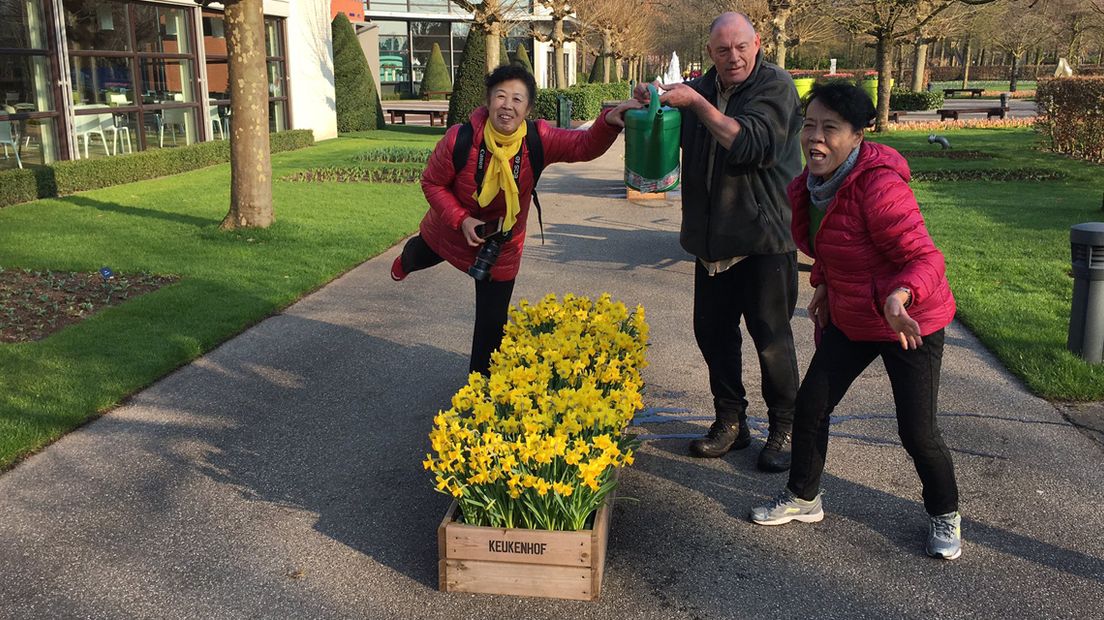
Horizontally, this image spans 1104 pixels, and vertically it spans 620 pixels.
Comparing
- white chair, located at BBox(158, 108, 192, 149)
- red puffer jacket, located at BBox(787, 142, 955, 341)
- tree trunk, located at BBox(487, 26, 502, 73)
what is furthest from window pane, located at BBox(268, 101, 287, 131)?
red puffer jacket, located at BBox(787, 142, 955, 341)

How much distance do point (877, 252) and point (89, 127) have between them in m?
16.0

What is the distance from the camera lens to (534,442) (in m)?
3.44

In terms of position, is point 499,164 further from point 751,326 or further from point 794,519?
point 794,519

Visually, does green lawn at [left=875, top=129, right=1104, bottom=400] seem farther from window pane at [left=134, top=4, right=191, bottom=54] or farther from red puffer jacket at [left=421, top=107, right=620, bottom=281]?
window pane at [left=134, top=4, right=191, bottom=54]

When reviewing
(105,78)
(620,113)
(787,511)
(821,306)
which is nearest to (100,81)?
(105,78)

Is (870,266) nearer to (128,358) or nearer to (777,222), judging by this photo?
(777,222)

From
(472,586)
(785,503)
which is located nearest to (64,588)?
(472,586)

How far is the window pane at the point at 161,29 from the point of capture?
17969 millimetres

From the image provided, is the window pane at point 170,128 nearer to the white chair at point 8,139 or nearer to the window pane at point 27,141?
the window pane at point 27,141

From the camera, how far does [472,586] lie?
348cm

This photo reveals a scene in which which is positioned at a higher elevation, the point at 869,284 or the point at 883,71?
the point at 883,71

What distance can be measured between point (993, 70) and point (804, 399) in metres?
75.9

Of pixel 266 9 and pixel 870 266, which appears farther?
pixel 266 9

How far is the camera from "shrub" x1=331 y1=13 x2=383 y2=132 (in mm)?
27828
